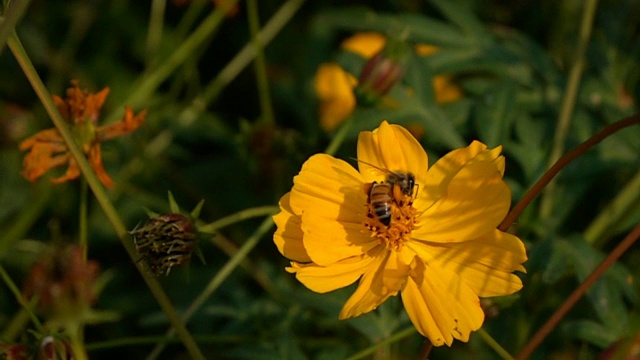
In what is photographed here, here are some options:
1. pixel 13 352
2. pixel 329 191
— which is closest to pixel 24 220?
pixel 13 352

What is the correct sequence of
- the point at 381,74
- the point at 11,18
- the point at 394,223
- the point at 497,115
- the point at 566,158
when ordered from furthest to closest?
the point at 497,115
the point at 381,74
the point at 394,223
the point at 566,158
the point at 11,18

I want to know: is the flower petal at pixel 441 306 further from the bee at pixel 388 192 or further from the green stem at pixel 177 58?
the green stem at pixel 177 58

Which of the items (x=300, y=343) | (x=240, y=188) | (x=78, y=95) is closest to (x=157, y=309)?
(x=240, y=188)

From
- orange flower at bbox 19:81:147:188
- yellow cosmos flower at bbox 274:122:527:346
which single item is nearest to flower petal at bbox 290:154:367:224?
yellow cosmos flower at bbox 274:122:527:346

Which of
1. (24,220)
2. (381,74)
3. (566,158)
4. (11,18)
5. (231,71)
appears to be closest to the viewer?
(11,18)

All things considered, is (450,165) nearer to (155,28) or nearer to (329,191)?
(329,191)

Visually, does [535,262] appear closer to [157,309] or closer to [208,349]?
[208,349]

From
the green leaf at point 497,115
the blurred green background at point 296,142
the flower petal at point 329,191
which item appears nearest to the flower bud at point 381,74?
the blurred green background at point 296,142
